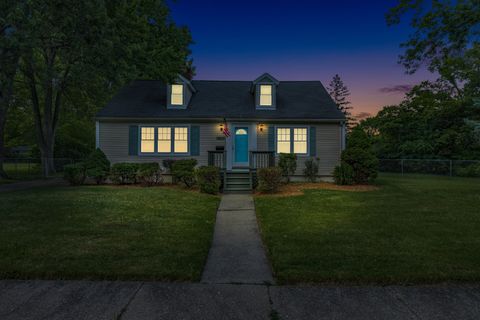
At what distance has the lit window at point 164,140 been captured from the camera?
43.6 ft

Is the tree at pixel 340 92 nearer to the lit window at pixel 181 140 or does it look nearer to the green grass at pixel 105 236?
the lit window at pixel 181 140

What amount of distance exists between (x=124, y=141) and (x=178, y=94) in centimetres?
393

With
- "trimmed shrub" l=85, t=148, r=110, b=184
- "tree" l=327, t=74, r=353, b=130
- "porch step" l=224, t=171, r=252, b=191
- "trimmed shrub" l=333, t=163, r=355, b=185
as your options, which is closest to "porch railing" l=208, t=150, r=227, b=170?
"porch step" l=224, t=171, r=252, b=191

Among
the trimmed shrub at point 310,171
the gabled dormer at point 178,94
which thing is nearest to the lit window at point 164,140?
the gabled dormer at point 178,94

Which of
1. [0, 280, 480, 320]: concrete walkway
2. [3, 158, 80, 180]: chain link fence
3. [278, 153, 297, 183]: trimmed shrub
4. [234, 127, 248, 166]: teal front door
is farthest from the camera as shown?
[3, 158, 80, 180]: chain link fence

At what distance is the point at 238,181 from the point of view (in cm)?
1143

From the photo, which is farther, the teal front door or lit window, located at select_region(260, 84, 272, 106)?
lit window, located at select_region(260, 84, 272, 106)

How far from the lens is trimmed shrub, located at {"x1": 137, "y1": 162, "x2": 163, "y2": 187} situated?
11.6 meters

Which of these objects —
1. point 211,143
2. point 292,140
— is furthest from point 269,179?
point 211,143

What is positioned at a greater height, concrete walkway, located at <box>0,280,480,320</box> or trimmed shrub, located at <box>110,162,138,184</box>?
trimmed shrub, located at <box>110,162,138,184</box>

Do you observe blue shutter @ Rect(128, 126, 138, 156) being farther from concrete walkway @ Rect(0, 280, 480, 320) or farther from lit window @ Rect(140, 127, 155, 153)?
concrete walkway @ Rect(0, 280, 480, 320)

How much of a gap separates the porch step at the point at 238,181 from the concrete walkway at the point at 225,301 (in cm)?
790

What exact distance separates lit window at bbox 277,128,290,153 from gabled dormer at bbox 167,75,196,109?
5.57 meters

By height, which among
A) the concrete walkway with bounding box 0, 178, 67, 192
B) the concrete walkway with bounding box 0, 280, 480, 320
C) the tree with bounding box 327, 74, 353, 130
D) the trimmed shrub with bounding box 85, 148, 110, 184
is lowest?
the concrete walkway with bounding box 0, 280, 480, 320
